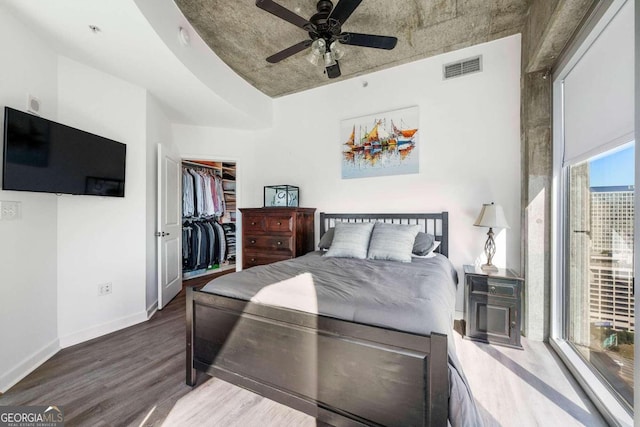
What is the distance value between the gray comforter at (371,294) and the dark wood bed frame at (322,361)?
0.19ft

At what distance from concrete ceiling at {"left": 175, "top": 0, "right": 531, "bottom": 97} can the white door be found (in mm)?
1450

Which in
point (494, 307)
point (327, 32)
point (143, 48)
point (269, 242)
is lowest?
point (494, 307)

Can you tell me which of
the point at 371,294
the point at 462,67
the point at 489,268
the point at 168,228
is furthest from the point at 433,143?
the point at 168,228

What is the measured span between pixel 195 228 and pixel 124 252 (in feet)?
6.43

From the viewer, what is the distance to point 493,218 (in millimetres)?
2512

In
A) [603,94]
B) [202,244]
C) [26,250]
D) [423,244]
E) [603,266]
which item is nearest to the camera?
[603,94]

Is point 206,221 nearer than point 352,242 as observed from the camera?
No

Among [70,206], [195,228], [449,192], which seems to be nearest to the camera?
[70,206]

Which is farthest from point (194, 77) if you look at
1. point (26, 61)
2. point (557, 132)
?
point (557, 132)

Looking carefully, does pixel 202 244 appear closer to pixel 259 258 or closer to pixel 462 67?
pixel 259 258

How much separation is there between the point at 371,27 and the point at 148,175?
287cm

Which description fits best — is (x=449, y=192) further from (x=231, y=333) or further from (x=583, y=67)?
(x=231, y=333)

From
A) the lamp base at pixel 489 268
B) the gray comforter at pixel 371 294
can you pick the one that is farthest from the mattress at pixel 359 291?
the lamp base at pixel 489 268

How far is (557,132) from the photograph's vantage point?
7.82 ft
